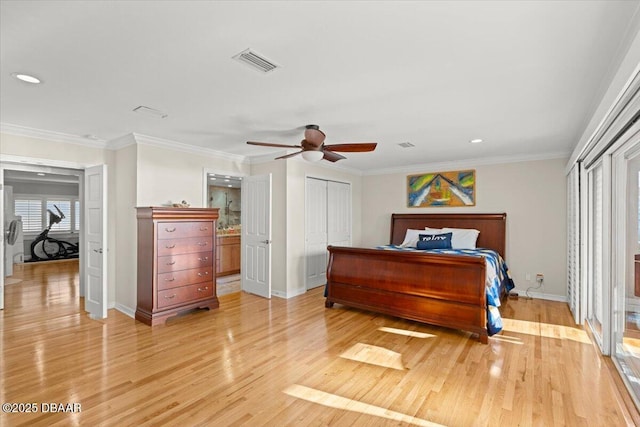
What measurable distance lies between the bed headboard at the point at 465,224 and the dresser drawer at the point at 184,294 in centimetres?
365

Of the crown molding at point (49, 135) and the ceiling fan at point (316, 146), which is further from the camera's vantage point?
the crown molding at point (49, 135)

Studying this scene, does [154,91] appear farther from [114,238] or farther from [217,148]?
[114,238]

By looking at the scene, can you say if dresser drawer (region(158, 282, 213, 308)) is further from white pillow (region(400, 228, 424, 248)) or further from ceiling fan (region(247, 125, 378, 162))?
white pillow (region(400, 228, 424, 248))

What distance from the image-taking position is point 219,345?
10.6 ft

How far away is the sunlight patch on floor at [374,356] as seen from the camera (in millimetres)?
2835

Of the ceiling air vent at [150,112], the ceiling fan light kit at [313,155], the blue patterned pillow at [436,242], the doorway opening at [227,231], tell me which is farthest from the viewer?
the doorway opening at [227,231]

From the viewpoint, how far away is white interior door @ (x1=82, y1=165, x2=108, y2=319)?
156 inches

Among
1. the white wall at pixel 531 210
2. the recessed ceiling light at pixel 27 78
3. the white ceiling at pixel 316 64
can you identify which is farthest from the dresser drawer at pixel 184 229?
the white wall at pixel 531 210

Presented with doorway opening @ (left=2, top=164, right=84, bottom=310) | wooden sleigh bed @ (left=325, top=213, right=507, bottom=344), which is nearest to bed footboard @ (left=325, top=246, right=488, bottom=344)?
wooden sleigh bed @ (left=325, top=213, right=507, bottom=344)

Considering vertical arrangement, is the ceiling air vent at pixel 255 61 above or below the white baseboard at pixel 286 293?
above


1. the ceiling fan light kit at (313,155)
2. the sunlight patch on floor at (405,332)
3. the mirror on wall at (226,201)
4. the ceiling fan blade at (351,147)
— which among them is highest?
the ceiling fan blade at (351,147)

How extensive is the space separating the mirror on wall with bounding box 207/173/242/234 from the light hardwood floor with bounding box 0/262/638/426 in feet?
12.1

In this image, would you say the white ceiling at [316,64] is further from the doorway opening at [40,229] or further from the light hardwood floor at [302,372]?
the doorway opening at [40,229]

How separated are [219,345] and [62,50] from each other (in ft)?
8.89
